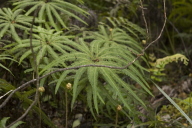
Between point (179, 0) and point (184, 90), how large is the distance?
6.13 ft

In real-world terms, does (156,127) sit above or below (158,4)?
below

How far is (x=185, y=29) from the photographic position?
5.24m

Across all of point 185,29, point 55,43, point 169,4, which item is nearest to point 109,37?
point 55,43

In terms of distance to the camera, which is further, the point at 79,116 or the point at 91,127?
the point at 79,116

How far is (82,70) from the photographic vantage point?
194cm

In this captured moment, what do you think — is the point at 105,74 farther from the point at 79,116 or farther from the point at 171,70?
the point at 171,70

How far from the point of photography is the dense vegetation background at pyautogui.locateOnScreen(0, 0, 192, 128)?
197cm

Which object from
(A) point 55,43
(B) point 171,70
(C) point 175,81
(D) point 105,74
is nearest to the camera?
(D) point 105,74

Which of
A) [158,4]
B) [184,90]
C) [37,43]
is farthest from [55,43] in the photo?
[158,4]

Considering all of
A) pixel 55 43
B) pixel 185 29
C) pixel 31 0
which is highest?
pixel 31 0

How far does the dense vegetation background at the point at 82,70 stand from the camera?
197 cm

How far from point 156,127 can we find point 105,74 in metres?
0.97

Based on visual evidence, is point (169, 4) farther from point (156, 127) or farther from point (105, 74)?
point (105, 74)

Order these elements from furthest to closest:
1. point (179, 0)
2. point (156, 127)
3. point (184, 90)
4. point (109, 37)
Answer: point (179, 0), point (184, 90), point (109, 37), point (156, 127)
